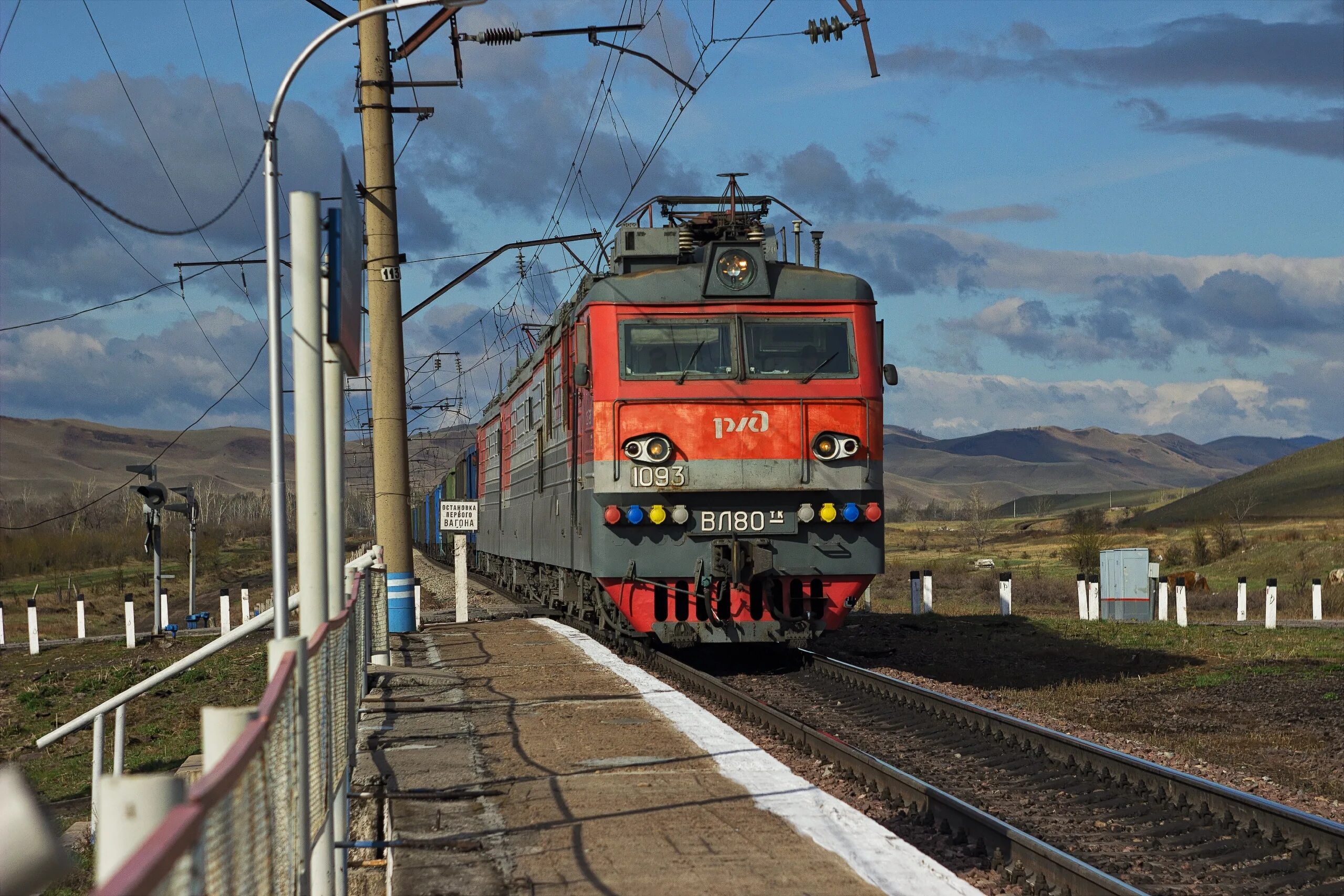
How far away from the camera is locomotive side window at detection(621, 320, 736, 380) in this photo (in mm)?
13836

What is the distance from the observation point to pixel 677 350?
13961mm

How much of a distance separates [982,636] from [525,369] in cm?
779

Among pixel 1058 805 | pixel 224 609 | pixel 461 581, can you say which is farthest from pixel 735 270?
pixel 224 609

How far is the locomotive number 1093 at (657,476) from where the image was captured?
1361cm

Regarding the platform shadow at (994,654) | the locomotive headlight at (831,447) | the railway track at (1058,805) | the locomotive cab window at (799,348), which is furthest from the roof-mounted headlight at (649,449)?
the platform shadow at (994,654)

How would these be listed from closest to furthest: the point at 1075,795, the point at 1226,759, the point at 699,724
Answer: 1. the point at 1075,795
2. the point at 699,724
3. the point at 1226,759

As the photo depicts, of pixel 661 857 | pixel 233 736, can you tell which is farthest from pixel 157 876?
pixel 661 857

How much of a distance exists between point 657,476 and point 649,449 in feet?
0.88

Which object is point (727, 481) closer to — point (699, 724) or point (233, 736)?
point (699, 724)

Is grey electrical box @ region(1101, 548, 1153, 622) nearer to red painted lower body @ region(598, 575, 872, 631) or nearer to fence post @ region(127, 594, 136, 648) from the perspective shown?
red painted lower body @ region(598, 575, 872, 631)

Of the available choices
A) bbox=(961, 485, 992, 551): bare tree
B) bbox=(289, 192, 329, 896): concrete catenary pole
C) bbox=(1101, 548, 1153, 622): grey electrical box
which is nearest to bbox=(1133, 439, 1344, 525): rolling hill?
bbox=(961, 485, 992, 551): bare tree

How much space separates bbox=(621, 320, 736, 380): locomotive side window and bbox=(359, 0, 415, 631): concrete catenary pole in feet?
14.3

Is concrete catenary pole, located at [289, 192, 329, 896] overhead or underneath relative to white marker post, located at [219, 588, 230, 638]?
overhead

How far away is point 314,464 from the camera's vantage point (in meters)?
5.91
